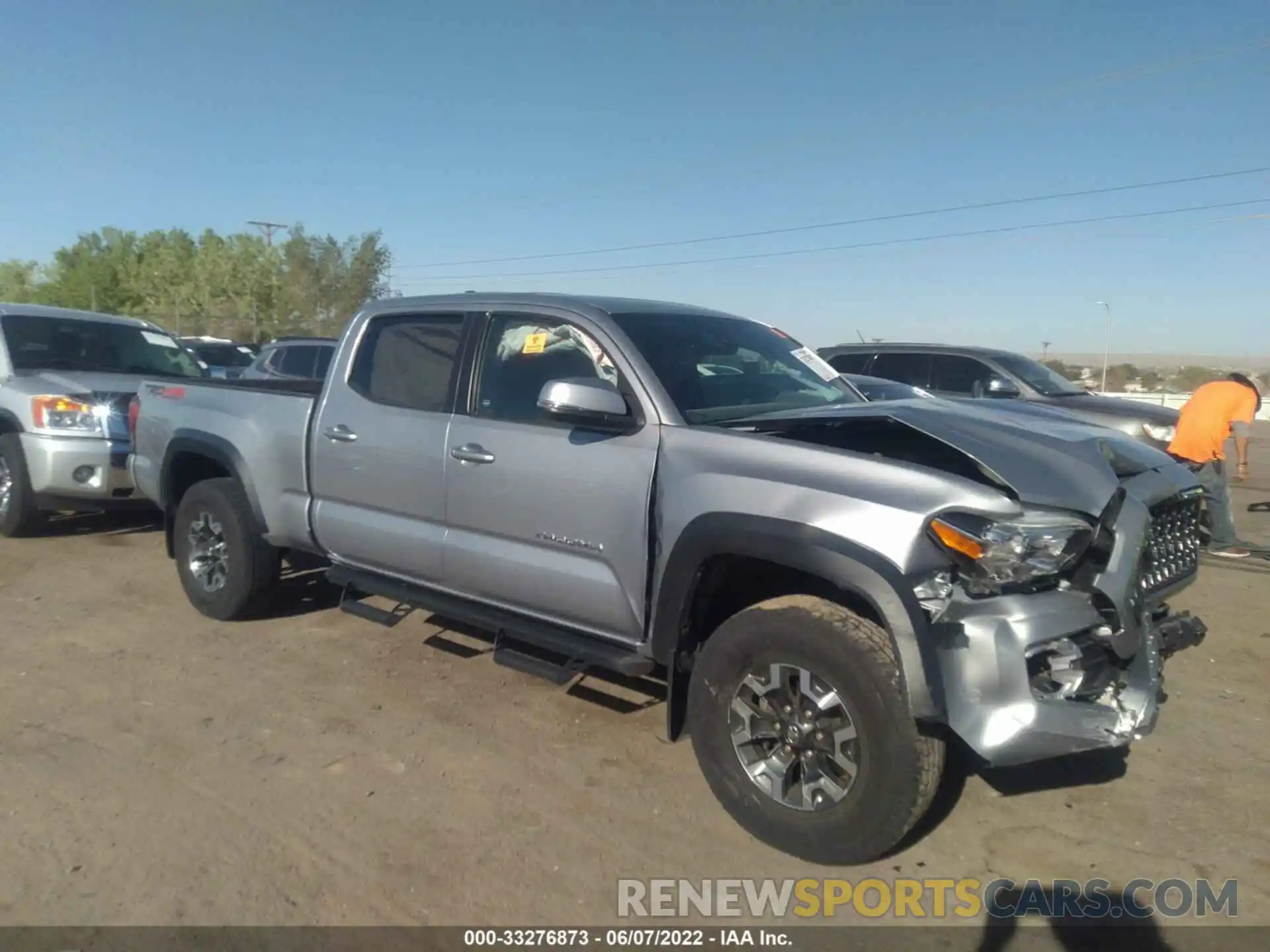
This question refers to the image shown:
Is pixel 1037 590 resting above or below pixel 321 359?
below

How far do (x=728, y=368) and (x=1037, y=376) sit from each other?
304 inches

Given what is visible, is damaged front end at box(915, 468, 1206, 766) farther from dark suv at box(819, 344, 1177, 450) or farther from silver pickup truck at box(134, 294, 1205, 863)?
dark suv at box(819, 344, 1177, 450)

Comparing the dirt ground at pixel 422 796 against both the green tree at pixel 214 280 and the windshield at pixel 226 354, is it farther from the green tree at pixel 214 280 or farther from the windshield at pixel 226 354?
the green tree at pixel 214 280

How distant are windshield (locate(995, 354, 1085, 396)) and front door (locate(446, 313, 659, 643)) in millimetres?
7673

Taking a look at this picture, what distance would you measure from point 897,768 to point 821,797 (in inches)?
14.8

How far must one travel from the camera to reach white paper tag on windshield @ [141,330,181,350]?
30.9ft

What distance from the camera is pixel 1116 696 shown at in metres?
3.27

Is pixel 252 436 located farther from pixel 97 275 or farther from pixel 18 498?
pixel 97 275

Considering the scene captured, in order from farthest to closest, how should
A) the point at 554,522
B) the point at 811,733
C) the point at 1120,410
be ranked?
the point at 1120,410 → the point at 554,522 → the point at 811,733

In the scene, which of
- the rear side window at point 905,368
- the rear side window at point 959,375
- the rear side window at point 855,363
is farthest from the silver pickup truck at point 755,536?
the rear side window at point 855,363

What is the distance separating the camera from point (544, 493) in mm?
4242

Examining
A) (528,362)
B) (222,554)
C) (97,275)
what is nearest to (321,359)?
(222,554)

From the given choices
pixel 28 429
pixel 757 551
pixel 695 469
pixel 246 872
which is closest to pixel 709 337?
pixel 695 469

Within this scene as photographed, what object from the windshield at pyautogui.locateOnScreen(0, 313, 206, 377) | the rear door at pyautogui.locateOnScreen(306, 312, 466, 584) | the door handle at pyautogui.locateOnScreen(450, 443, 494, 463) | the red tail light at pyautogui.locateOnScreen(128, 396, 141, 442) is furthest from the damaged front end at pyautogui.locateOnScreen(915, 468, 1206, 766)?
the windshield at pyautogui.locateOnScreen(0, 313, 206, 377)
